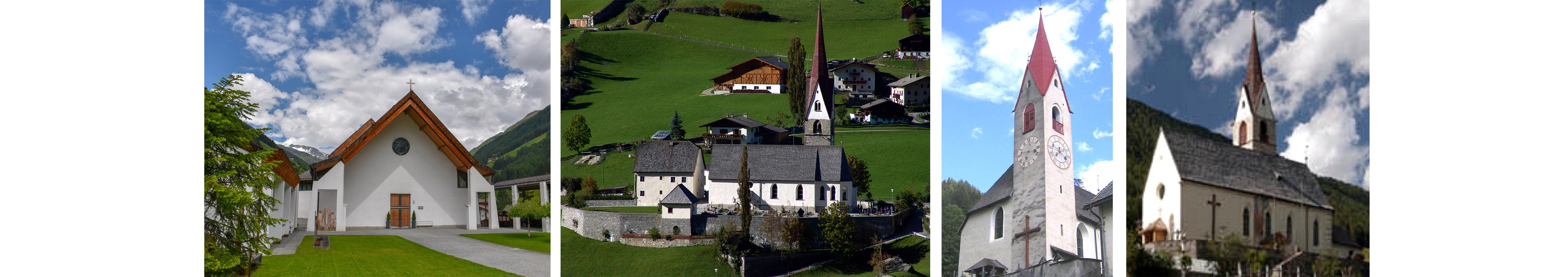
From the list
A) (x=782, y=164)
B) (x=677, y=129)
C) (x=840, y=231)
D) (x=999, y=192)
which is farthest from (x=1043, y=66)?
(x=677, y=129)

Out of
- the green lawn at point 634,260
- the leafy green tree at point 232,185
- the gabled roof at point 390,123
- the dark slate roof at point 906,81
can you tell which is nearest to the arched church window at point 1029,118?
the dark slate roof at point 906,81

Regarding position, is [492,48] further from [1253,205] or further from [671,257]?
[1253,205]

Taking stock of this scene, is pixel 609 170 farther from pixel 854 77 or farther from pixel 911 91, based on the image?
pixel 911 91

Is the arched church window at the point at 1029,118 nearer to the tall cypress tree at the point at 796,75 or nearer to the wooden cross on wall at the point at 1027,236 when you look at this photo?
the wooden cross on wall at the point at 1027,236

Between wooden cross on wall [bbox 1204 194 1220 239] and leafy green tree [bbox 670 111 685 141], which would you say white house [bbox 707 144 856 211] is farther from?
wooden cross on wall [bbox 1204 194 1220 239]

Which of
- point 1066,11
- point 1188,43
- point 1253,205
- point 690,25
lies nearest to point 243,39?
point 690,25

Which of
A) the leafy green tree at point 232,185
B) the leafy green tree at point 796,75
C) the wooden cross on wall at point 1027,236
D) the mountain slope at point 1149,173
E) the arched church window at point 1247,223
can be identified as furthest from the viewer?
the leafy green tree at point 796,75

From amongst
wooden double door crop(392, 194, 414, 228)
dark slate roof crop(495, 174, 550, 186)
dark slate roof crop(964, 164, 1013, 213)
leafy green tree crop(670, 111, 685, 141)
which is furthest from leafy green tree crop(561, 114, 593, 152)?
dark slate roof crop(964, 164, 1013, 213)
